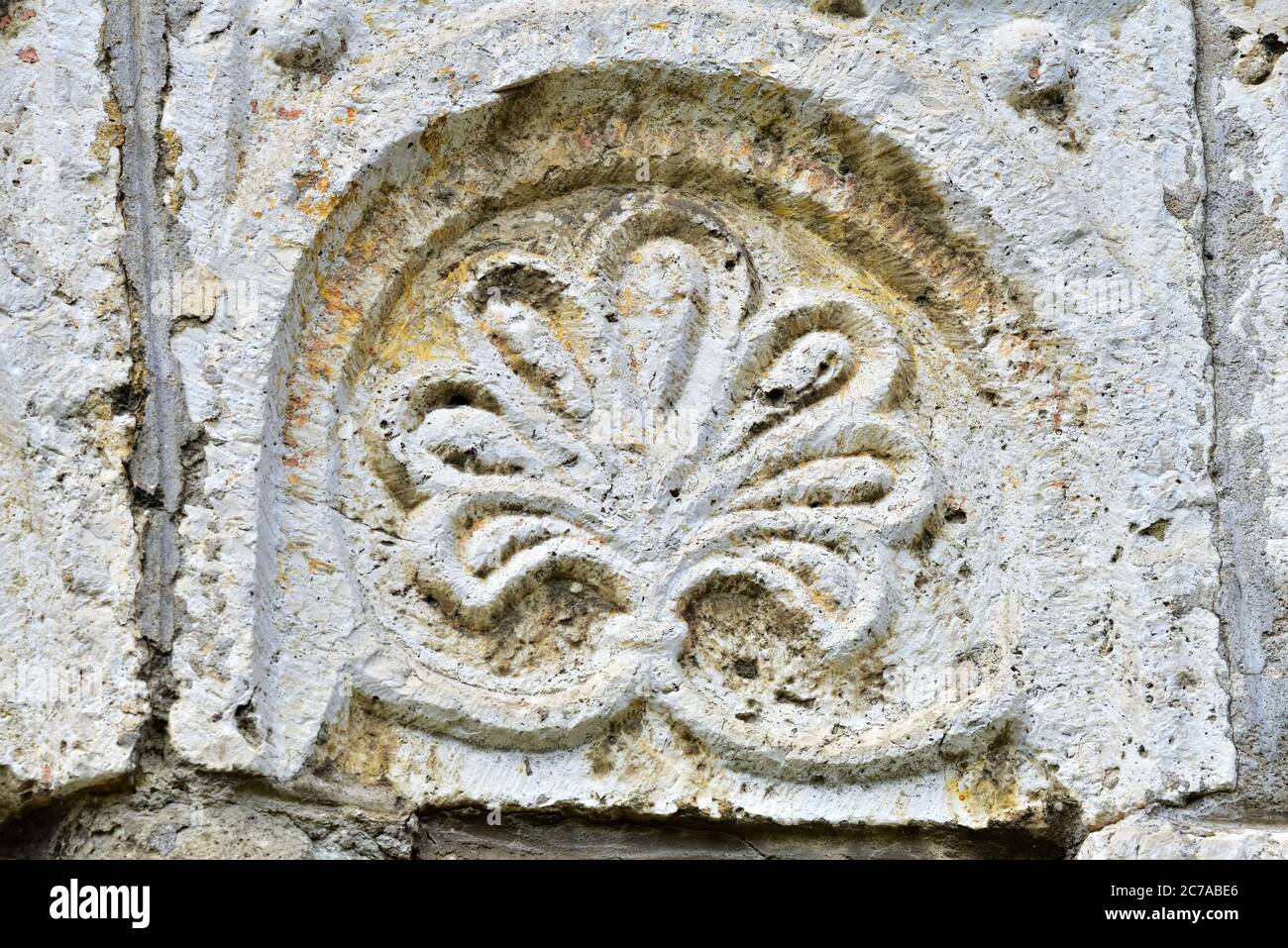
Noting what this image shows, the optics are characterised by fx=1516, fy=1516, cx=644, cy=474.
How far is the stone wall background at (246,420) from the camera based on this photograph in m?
1.72

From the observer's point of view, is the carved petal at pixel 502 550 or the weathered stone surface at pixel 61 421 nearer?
the weathered stone surface at pixel 61 421

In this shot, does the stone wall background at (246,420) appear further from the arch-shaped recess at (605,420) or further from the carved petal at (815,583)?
the carved petal at (815,583)

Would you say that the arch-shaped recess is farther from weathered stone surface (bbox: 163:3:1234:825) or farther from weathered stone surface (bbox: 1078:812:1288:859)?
weathered stone surface (bbox: 1078:812:1288:859)

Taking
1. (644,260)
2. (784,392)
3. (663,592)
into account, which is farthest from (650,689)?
(644,260)

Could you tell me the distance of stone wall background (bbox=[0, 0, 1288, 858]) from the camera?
1717mm

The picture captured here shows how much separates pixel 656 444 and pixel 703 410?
78 millimetres

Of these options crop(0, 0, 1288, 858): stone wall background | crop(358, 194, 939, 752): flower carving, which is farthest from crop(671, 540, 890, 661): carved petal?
crop(0, 0, 1288, 858): stone wall background

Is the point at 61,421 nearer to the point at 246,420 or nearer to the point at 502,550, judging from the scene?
the point at 246,420

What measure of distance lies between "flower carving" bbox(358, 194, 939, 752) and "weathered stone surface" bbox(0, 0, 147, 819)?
0.35m

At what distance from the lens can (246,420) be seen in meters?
1.83

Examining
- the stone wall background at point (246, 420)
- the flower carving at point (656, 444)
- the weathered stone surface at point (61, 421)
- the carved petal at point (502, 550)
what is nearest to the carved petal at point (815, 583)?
the flower carving at point (656, 444)

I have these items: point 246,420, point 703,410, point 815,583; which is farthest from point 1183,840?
point 246,420

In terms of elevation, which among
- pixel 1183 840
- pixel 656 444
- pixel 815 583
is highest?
pixel 656 444

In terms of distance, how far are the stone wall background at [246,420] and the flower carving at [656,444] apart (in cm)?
21
